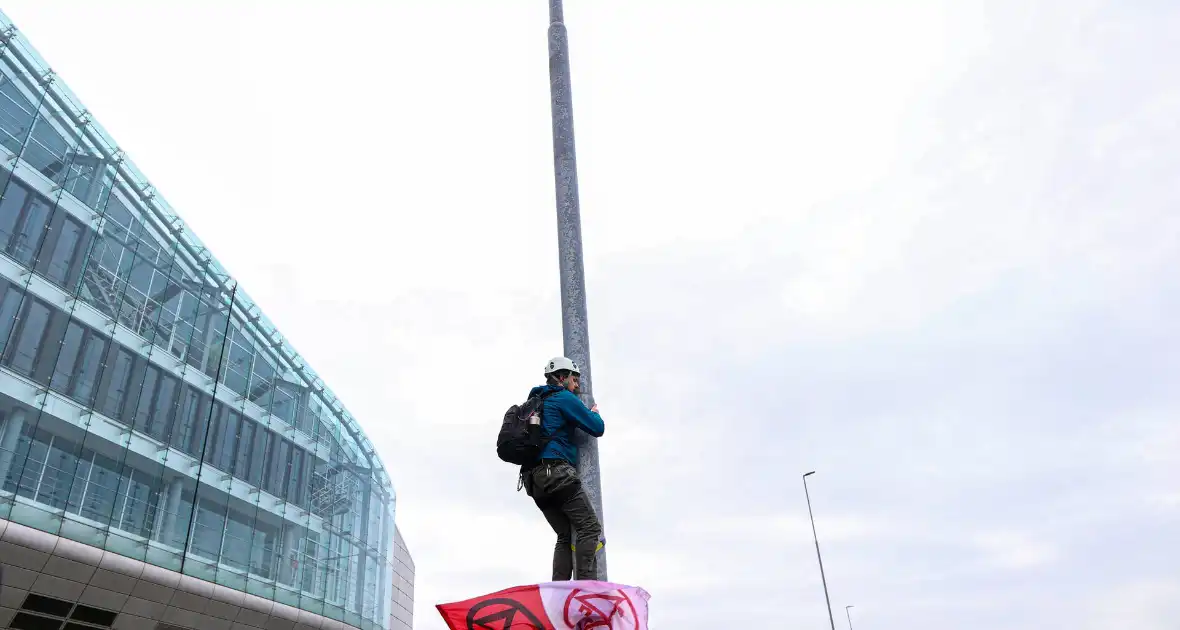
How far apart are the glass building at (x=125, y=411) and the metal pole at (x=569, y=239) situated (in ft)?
83.1

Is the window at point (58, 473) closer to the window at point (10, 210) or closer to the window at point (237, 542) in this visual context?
the window at point (10, 210)

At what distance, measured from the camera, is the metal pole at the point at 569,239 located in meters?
5.04

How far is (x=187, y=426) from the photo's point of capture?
34.9 metres

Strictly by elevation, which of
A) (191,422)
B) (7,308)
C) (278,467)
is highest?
(278,467)

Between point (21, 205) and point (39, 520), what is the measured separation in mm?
10314

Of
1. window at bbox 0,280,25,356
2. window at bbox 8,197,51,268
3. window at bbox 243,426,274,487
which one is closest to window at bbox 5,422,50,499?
window at bbox 0,280,25,356

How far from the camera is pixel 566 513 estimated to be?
17.5 ft

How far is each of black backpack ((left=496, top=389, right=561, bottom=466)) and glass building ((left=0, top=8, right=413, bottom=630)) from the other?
990 inches

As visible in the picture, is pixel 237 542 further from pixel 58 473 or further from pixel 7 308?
pixel 7 308

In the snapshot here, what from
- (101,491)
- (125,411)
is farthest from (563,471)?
(125,411)

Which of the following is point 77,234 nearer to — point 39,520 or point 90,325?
point 90,325

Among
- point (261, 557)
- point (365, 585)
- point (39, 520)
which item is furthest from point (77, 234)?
point (365, 585)

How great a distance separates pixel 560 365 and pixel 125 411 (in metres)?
30.6

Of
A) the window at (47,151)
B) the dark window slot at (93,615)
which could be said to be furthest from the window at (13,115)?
the dark window slot at (93,615)
